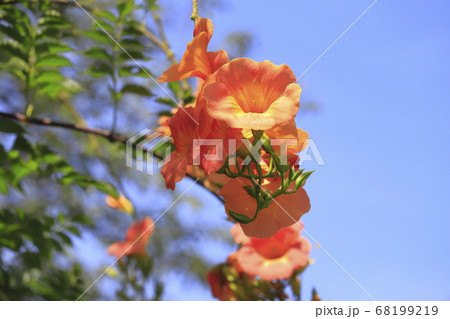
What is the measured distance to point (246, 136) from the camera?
35.4 inches

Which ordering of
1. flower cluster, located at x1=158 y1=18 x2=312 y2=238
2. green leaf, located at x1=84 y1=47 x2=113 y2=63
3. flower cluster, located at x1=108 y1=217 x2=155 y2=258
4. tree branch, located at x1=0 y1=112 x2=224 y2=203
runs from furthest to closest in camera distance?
flower cluster, located at x1=108 y1=217 x2=155 y2=258
green leaf, located at x1=84 y1=47 x2=113 y2=63
tree branch, located at x1=0 y1=112 x2=224 y2=203
flower cluster, located at x1=158 y1=18 x2=312 y2=238

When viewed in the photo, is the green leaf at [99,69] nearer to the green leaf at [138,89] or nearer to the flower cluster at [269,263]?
the green leaf at [138,89]

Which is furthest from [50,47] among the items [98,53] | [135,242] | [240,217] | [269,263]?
[240,217]

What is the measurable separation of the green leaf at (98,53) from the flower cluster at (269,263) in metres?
0.90

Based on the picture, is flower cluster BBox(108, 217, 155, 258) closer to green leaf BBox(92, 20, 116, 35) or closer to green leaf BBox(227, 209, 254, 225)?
green leaf BBox(92, 20, 116, 35)

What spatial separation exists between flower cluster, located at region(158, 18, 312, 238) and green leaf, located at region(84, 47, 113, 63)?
1068mm

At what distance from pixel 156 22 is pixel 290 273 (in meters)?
1.41

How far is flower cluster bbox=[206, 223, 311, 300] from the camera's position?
168 centimetres

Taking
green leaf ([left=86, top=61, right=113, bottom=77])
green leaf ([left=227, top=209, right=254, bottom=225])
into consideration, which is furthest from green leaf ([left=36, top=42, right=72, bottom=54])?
green leaf ([left=227, top=209, right=254, bottom=225])

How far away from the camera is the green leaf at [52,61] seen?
1.87 meters

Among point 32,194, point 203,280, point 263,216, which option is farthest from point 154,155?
point 32,194

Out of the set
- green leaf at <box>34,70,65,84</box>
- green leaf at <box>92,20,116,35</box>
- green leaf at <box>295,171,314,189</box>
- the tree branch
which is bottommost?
green leaf at <box>295,171,314,189</box>

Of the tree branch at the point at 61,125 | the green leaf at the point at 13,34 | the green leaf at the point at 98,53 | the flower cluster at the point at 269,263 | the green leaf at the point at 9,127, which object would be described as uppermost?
the green leaf at the point at 13,34

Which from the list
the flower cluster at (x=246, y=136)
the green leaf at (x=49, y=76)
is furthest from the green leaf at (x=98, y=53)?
the flower cluster at (x=246, y=136)
